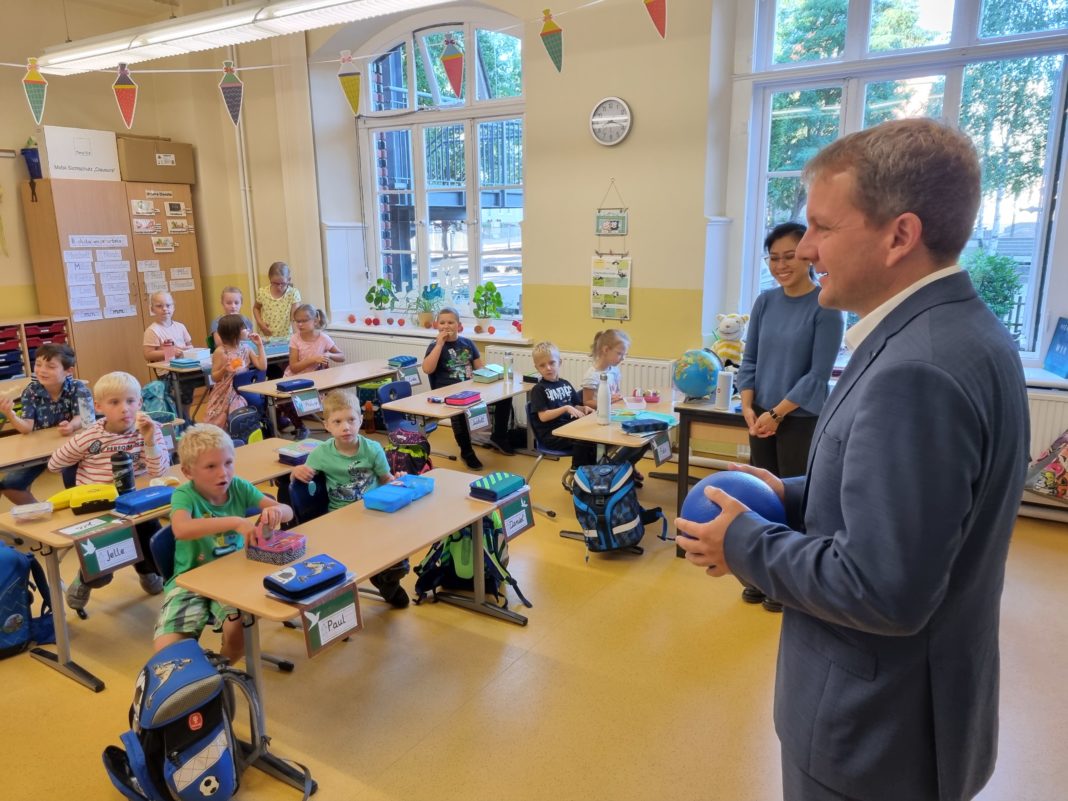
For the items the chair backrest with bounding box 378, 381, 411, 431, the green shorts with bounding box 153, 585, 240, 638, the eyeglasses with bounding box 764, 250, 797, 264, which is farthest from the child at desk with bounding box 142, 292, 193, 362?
the eyeglasses with bounding box 764, 250, 797, 264

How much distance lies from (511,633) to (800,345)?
1784 mm

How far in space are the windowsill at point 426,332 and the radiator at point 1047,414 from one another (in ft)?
11.7

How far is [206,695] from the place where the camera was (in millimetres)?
2021

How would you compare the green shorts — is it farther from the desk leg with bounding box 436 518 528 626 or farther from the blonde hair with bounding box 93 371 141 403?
the blonde hair with bounding box 93 371 141 403

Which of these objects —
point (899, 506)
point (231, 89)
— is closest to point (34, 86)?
point (231, 89)

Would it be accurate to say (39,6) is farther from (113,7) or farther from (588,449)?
(588,449)

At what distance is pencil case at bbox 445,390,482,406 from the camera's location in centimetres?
458

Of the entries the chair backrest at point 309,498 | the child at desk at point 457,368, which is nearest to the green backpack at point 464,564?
the chair backrest at point 309,498

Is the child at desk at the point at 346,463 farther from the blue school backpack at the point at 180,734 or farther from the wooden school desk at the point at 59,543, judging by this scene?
the blue school backpack at the point at 180,734

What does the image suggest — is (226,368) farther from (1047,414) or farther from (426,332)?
(1047,414)

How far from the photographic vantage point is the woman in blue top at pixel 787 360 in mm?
3039

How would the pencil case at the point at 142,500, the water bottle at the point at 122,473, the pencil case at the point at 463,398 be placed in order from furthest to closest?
the pencil case at the point at 463,398
the water bottle at the point at 122,473
the pencil case at the point at 142,500

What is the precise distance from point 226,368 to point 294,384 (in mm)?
694

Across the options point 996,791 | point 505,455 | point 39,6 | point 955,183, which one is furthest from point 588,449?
point 39,6
